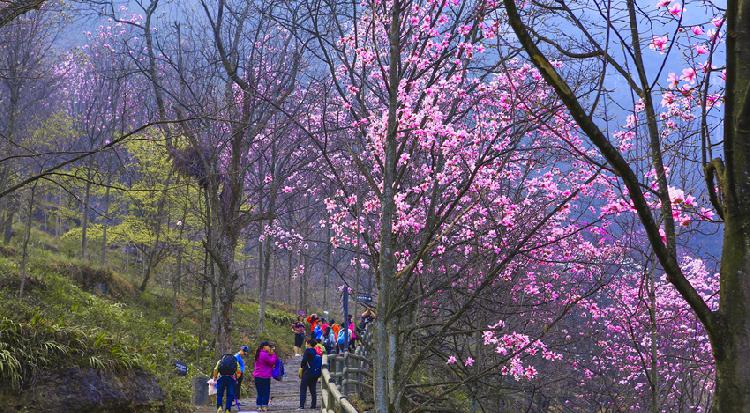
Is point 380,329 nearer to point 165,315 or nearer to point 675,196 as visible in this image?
point 675,196

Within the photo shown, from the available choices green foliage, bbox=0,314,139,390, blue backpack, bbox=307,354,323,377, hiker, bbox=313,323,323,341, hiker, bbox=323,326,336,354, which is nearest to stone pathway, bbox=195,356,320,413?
blue backpack, bbox=307,354,323,377

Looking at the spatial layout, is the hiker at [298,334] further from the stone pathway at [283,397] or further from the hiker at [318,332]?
the hiker at [318,332]

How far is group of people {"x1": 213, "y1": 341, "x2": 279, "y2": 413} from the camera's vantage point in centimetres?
1313

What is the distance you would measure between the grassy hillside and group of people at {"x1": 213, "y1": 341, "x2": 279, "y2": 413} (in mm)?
1211

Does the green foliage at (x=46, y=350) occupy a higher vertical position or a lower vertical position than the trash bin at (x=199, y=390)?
higher

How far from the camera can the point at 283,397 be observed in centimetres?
1911

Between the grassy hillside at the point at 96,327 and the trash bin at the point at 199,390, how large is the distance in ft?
1.44

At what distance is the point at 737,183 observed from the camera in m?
3.72

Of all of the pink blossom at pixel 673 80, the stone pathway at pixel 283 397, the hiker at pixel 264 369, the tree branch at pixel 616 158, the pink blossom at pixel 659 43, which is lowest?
the stone pathway at pixel 283 397

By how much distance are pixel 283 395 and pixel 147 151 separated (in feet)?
40.3

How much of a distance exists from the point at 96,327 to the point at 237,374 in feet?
10.6

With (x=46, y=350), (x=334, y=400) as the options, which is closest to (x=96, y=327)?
(x=46, y=350)

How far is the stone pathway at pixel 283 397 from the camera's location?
600 inches

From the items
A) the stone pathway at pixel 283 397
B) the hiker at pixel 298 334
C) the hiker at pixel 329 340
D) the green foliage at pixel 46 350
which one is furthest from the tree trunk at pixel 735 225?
the hiker at pixel 298 334
